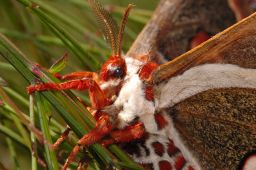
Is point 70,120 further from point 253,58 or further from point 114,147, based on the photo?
point 253,58

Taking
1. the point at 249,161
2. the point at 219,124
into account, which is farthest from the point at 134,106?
the point at 249,161

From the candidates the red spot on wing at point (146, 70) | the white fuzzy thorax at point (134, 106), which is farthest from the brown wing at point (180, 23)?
the white fuzzy thorax at point (134, 106)

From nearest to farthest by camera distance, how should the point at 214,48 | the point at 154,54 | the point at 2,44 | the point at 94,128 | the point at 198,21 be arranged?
the point at 2,44
the point at 94,128
the point at 214,48
the point at 154,54
the point at 198,21

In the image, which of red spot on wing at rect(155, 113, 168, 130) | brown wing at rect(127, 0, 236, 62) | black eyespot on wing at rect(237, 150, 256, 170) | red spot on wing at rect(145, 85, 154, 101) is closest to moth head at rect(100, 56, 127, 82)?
red spot on wing at rect(145, 85, 154, 101)

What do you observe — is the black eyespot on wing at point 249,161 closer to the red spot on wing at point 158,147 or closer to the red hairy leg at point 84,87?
the red spot on wing at point 158,147

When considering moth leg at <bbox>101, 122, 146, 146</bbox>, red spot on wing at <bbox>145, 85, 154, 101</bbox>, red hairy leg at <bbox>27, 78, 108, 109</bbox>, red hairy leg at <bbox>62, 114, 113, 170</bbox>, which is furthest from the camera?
red spot on wing at <bbox>145, 85, 154, 101</bbox>

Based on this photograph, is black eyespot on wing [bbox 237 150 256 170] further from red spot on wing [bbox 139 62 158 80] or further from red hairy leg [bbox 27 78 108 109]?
red hairy leg [bbox 27 78 108 109]

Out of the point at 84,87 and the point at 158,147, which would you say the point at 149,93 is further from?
the point at 84,87

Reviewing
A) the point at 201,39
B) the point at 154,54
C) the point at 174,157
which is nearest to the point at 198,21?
the point at 201,39
